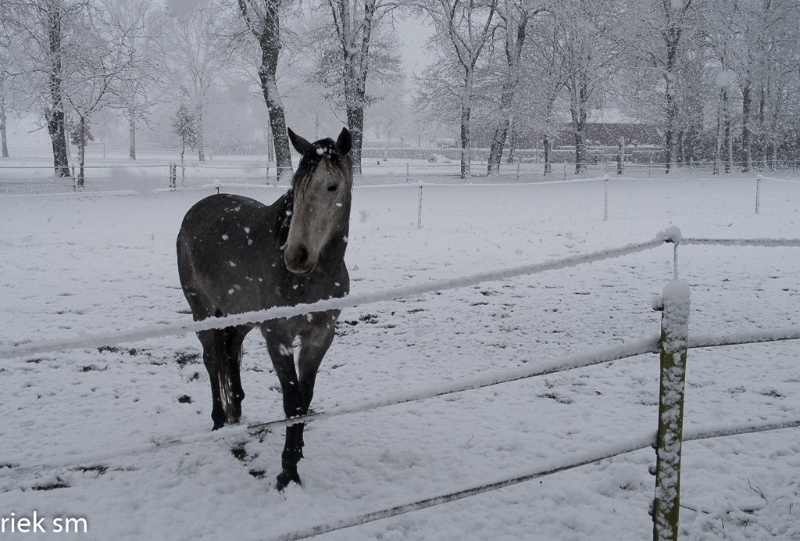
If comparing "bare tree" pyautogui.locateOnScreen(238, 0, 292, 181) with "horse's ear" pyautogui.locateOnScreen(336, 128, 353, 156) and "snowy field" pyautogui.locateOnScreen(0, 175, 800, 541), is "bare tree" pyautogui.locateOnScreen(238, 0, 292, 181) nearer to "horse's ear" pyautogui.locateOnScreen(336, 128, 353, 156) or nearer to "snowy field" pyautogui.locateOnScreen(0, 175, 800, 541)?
"snowy field" pyautogui.locateOnScreen(0, 175, 800, 541)

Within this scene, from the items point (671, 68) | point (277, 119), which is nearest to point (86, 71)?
point (277, 119)

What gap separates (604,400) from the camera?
378 centimetres

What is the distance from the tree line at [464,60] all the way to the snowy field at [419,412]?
1234 cm

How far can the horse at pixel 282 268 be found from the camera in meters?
2.50

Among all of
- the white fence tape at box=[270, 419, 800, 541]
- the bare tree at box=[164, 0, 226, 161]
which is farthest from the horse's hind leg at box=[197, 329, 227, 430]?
the bare tree at box=[164, 0, 226, 161]

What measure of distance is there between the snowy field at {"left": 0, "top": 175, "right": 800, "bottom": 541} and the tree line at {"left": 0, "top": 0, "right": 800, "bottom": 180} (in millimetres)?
12341

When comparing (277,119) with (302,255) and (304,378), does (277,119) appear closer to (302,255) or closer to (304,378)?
(304,378)

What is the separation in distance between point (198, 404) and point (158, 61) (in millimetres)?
22666

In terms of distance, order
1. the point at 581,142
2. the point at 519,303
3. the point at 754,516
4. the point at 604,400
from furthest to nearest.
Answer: the point at 581,142 → the point at 519,303 → the point at 604,400 → the point at 754,516

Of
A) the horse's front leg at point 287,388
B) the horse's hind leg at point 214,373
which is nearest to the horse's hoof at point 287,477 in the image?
the horse's front leg at point 287,388

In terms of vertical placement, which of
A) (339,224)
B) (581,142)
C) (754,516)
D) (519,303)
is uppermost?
(581,142)

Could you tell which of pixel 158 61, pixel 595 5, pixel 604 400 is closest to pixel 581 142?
pixel 595 5

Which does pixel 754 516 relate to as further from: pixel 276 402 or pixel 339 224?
pixel 276 402

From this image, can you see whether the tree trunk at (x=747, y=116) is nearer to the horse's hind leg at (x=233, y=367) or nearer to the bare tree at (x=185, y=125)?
the horse's hind leg at (x=233, y=367)
